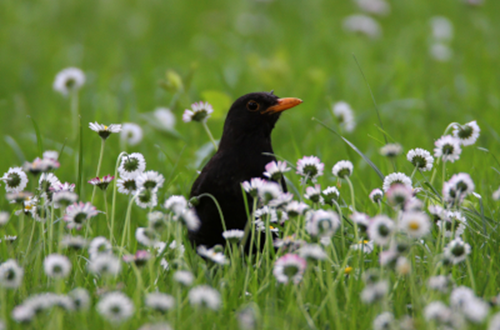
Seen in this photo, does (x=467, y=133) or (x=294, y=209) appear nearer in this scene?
(x=294, y=209)

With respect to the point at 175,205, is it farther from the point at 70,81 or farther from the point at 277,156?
the point at 70,81

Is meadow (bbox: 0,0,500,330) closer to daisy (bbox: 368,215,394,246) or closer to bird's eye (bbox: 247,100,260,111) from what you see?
daisy (bbox: 368,215,394,246)

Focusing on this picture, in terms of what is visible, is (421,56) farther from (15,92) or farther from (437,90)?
(15,92)

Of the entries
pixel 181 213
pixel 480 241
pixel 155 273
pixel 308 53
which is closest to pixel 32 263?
pixel 155 273

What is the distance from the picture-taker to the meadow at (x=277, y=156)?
206 cm

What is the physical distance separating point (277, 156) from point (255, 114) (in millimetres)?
588

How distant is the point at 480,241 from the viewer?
9.05 feet

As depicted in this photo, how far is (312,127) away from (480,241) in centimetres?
310

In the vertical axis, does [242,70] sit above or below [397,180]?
above

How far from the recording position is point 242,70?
24.6 ft

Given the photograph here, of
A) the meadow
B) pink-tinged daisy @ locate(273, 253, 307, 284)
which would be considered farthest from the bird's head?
pink-tinged daisy @ locate(273, 253, 307, 284)

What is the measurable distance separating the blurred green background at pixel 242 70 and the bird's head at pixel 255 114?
49 centimetres

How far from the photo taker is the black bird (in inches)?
114

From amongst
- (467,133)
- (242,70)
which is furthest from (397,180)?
(242,70)
